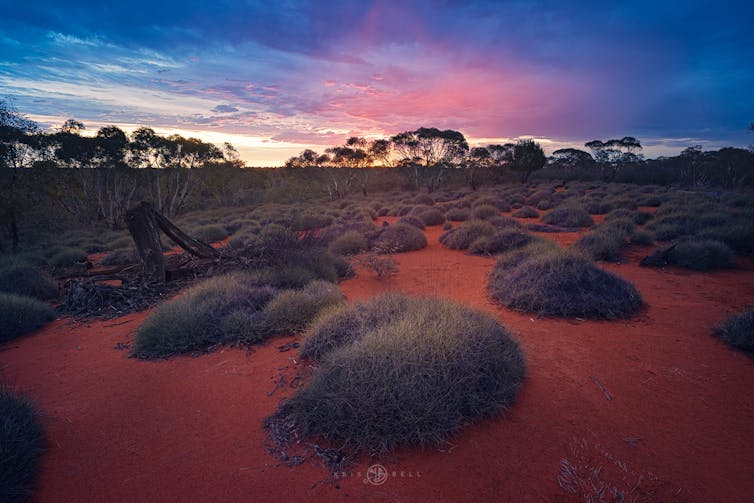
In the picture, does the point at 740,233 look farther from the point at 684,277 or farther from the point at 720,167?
the point at 720,167

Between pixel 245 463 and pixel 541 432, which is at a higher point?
pixel 541 432

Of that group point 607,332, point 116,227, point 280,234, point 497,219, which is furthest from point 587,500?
point 116,227

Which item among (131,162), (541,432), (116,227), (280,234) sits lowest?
(116,227)

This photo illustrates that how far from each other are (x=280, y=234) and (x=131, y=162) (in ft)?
67.7

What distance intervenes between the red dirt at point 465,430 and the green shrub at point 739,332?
169mm

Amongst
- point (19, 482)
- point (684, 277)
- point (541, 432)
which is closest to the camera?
point (19, 482)

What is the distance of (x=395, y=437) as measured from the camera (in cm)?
262

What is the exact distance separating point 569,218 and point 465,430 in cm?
1341

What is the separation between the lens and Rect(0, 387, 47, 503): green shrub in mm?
2332

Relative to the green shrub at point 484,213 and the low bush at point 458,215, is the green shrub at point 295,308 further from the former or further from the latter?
the low bush at point 458,215

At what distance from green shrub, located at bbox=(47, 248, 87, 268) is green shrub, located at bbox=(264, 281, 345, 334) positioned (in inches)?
404

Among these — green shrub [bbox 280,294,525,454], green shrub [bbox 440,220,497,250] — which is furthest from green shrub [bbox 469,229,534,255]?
green shrub [bbox 280,294,525,454]

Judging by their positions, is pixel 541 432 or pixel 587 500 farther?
pixel 541 432

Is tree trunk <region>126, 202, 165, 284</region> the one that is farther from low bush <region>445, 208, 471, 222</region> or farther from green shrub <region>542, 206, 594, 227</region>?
green shrub <region>542, 206, 594, 227</region>
